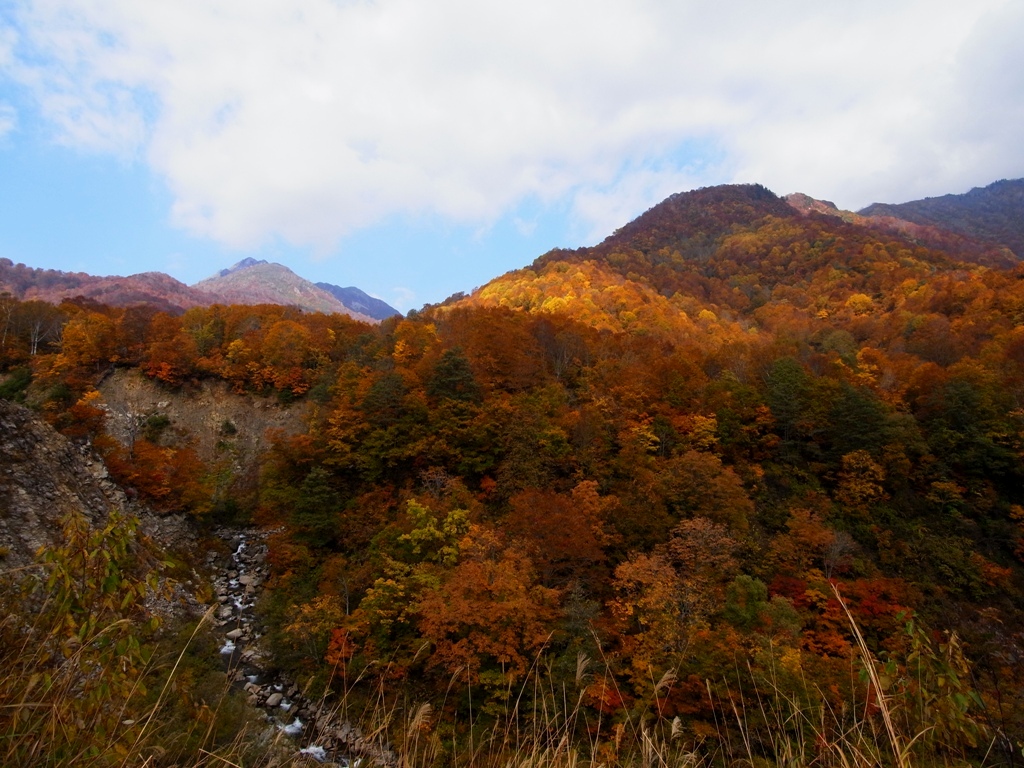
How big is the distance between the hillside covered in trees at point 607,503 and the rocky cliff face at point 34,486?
583 centimetres

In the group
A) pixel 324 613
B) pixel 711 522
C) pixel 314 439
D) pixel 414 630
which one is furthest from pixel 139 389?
pixel 711 522

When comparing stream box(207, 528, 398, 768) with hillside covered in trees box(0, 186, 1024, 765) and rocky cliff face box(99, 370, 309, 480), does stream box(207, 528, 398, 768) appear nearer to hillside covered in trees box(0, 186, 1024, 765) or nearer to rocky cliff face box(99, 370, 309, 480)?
hillside covered in trees box(0, 186, 1024, 765)

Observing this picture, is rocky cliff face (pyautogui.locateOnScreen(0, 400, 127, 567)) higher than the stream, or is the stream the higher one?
rocky cliff face (pyautogui.locateOnScreen(0, 400, 127, 567))

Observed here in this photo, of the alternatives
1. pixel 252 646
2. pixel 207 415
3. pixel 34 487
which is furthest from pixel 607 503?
pixel 207 415

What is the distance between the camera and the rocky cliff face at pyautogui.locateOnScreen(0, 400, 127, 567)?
12555 mm

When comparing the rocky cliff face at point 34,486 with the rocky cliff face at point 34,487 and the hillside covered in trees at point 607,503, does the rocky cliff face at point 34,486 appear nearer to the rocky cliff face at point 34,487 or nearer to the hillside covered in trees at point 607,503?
the rocky cliff face at point 34,487

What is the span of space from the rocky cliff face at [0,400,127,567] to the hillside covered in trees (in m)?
5.83

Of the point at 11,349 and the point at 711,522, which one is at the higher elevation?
the point at 11,349

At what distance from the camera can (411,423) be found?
24.0 metres

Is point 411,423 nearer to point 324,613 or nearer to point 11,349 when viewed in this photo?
point 324,613

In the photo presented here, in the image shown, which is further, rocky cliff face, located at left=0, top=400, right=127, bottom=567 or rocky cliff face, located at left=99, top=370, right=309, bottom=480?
rocky cliff face, located at left=99, top=370, right=309, bottom=480

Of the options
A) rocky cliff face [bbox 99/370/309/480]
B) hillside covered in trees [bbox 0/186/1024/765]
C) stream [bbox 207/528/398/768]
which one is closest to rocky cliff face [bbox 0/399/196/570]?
stream [bbox 207/528/398/768]

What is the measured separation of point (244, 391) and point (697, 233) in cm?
8451

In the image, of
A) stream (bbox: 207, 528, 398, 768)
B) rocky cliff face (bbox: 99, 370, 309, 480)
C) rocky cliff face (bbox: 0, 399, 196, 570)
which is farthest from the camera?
rocky cliff face (bbox: 99, 370, 309, 480)
